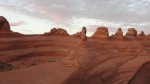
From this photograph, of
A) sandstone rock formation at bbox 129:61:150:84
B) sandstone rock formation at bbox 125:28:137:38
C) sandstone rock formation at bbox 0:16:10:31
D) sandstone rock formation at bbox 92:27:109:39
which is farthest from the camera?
sandstone rock formation at bbox 125:28:137:38

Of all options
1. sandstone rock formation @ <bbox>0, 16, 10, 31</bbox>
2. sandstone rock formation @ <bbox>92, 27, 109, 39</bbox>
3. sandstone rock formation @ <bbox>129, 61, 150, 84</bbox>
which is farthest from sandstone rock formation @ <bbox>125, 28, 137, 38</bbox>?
sandstone rock formation @ <bbox>0, 16, 10, 31</bbox>

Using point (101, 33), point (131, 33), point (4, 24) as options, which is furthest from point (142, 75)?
point (4, 24)

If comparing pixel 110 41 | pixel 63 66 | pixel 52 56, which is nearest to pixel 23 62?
pixel 52 56

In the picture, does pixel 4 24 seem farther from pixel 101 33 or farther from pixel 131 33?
pixel 131 33

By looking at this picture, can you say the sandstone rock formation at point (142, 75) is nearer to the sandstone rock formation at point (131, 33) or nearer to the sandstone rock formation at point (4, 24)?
the sandstone rock formation at point (131, 33)

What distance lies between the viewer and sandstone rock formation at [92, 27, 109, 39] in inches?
1168

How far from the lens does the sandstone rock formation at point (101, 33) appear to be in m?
29.7

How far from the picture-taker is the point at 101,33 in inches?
1187

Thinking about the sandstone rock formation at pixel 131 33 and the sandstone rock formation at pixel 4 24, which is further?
the sandstone rock formation at pixel 131 33

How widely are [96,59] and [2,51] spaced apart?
28.1ft

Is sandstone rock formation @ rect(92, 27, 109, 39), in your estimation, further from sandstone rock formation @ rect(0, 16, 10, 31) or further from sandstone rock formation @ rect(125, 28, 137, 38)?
sandstone rock formation @ rect(0, 16, 10, 31)

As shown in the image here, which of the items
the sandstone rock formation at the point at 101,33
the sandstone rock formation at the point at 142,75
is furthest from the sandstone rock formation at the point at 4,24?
the sandstone rock formation at the point at 142,75

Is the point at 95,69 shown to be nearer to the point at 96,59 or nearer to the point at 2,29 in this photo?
the point at 96,59

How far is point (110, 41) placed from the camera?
29.3 meters
